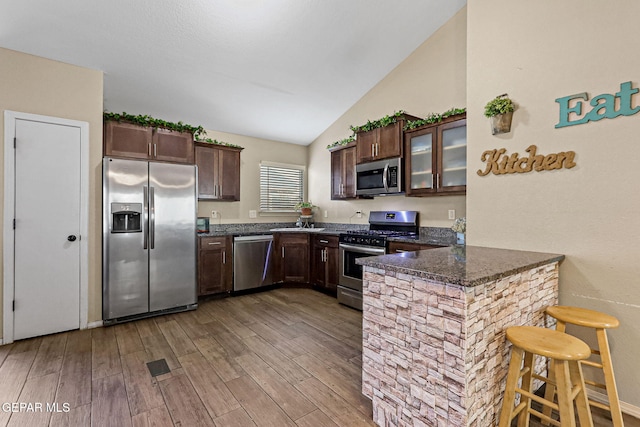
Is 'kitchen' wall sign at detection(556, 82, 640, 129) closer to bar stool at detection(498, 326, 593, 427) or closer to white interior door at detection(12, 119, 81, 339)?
bar stool at detection(498, 326, 593, 427)

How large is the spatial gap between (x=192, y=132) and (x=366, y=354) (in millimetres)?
3373

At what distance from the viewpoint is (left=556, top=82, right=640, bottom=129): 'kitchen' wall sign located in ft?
6.13

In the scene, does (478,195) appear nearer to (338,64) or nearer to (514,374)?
(514,374)

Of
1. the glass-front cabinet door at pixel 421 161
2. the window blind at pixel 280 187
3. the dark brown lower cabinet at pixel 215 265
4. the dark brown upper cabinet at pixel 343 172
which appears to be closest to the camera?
the glass-front cabinet door at pixel 421 161

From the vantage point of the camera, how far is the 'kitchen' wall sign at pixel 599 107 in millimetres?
1867

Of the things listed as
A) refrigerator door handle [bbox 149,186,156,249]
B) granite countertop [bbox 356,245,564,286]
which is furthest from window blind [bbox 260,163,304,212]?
granite countertop [bbox 356,245,564,286]

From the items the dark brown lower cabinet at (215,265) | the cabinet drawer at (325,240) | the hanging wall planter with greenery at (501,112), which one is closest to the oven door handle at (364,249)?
the cabinet drawer at (325,240)

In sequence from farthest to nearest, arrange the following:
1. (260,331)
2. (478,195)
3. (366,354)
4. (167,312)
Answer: (167,312) → (260,331) → (478,195) → (366,354)

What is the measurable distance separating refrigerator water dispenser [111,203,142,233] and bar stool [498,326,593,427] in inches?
140

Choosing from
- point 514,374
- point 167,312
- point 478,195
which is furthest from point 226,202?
point 514,374

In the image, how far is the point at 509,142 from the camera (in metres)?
2.38

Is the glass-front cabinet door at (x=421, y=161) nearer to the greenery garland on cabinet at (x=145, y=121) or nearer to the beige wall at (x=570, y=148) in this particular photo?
the beige wall at (x=570, y=148)

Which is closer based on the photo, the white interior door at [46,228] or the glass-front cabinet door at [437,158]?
the white interior door at [46,228]

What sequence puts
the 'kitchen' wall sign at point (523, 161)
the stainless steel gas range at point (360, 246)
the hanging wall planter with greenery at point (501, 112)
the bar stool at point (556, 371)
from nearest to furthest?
the bar stool at point (556, 371)
the 'kitchen' wall sign at point (523, 161)
the hanging wall planter with greenery at point (501, 112)
the stainless steel gas range at point (360, 246)
